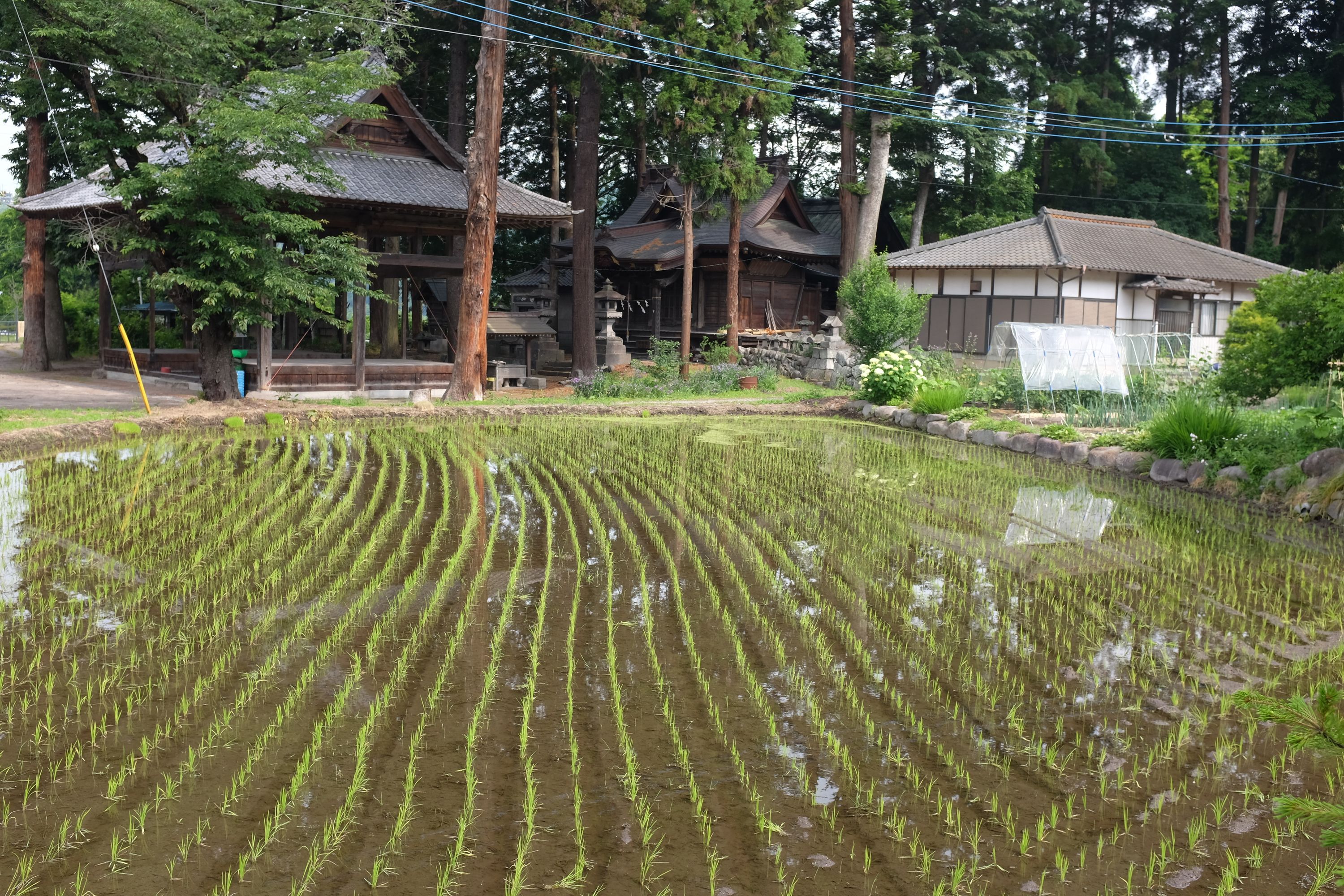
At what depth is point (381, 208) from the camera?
18.0 metres

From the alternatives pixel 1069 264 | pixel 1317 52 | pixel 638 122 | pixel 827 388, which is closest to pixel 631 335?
pixel 638 122

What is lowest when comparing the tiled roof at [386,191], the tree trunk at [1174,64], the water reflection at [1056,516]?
the water reflection at [1056,516]

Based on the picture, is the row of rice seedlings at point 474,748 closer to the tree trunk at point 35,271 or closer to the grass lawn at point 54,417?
the grass lawn at point 54,417

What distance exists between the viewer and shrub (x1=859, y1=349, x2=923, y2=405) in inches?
732

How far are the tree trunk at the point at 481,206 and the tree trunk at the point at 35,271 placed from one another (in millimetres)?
10557

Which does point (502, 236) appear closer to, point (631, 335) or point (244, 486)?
point (631, 335)

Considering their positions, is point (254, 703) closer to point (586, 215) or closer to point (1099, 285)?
point (586, 215)

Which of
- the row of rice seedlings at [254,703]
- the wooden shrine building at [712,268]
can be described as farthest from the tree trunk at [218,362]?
the wooden shrine building at [712,268]

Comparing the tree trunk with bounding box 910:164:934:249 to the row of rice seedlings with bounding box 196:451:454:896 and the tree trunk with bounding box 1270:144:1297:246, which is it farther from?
the row of rice seedlings with bounding box 196:451:454:896

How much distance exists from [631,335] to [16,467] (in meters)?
22.3

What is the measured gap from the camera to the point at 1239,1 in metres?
34.1

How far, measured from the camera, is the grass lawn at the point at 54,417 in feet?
42.9

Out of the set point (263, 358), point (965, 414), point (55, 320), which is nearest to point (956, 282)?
point (965, 414)

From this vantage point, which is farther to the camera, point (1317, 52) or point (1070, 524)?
point (1317, 52)
